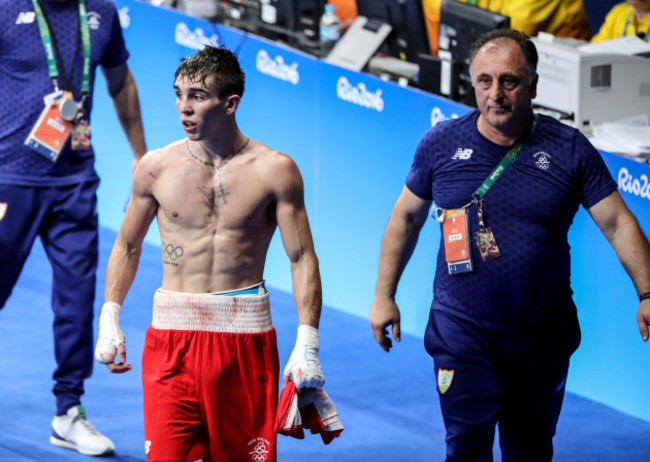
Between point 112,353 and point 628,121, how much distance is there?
3.38 metres

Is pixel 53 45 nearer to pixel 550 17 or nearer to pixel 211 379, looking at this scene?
pixel 211 379

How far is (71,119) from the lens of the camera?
5.95 metres

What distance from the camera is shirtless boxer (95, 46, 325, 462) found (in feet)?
14.5

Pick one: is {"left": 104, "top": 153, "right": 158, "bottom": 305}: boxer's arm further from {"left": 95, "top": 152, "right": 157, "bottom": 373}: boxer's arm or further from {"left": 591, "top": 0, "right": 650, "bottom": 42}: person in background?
{"left": 591, "top": 0, "right": 650, "bottom": 42}: person in background

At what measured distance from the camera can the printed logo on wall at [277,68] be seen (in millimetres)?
8164

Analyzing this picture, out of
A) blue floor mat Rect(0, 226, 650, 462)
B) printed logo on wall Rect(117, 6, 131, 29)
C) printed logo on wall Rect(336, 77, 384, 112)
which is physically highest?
printed logo on wall Rect(117, 6, 131, 29)

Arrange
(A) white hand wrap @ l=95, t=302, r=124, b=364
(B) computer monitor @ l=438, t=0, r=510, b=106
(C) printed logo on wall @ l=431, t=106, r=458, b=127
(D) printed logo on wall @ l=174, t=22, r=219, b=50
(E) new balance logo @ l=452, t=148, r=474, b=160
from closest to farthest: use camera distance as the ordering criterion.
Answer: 1. (A) white hand wrap @ l=95, t=302, r=124, b=364
2. (E) new balance logo @ l=452, t=148, r=474, b=160
3. (C) printed logo on wall @ l=431, t=106, r=458, b=127
4. (B) computer monitor @ l=438, t=0, r=510, b=106
5. (D) printed logo on wall @ l=174, t=22, r=219, b=50

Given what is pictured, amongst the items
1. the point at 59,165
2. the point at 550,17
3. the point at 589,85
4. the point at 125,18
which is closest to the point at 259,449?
the point at 59,165

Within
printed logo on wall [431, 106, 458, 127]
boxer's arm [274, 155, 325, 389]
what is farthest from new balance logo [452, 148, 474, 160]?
printed logo on wall [431, 106, 458, 127]

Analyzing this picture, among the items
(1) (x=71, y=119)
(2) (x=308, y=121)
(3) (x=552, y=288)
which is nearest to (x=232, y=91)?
(3) (x=552, y=288)

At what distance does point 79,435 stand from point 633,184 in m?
2.78

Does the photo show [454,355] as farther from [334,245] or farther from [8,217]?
[334,245]

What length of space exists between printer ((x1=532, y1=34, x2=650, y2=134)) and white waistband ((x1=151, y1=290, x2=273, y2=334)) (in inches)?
111

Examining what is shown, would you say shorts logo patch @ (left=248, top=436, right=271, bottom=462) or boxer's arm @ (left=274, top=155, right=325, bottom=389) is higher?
boxer's arm @ (left=274, top=155, right=325, bottom=389)
